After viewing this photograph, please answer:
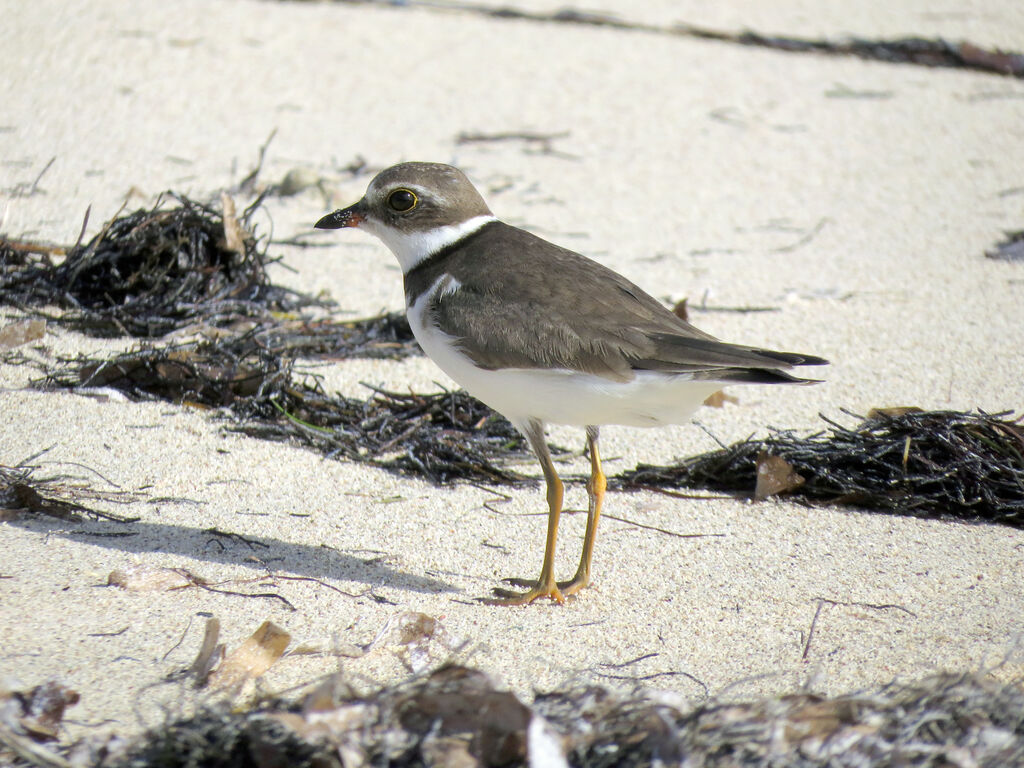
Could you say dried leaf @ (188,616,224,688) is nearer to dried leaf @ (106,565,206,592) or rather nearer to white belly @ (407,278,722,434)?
dried leaf @ (106,565,206,592)

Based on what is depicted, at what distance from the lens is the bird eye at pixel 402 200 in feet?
13.0

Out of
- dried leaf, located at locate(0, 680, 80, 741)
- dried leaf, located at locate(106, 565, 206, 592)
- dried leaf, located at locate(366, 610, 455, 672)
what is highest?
dried leaf, located at locate(0, 680, 80, 741)

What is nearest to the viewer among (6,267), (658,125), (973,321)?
(6,267)

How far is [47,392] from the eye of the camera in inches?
170

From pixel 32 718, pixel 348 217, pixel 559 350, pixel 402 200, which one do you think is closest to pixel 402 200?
pixel 402 200

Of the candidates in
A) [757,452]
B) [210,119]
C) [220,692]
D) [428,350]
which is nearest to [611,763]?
[220,692]

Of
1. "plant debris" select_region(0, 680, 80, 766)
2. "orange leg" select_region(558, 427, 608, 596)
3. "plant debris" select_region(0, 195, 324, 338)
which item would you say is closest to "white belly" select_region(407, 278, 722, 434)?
"orange leg" select_region(558, 427, 608, 596)

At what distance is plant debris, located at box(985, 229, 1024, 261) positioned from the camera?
6.16 meters

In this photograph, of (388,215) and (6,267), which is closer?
(388,215)

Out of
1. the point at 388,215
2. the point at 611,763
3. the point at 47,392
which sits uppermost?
the point at 388,215

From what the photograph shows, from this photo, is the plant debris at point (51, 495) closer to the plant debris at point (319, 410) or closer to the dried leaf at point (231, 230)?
the plant debris at point (319, 410)

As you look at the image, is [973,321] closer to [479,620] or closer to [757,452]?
[757,452]

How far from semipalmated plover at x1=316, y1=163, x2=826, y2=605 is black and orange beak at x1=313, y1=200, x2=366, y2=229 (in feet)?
1.18

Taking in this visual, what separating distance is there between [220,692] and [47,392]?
203cm
